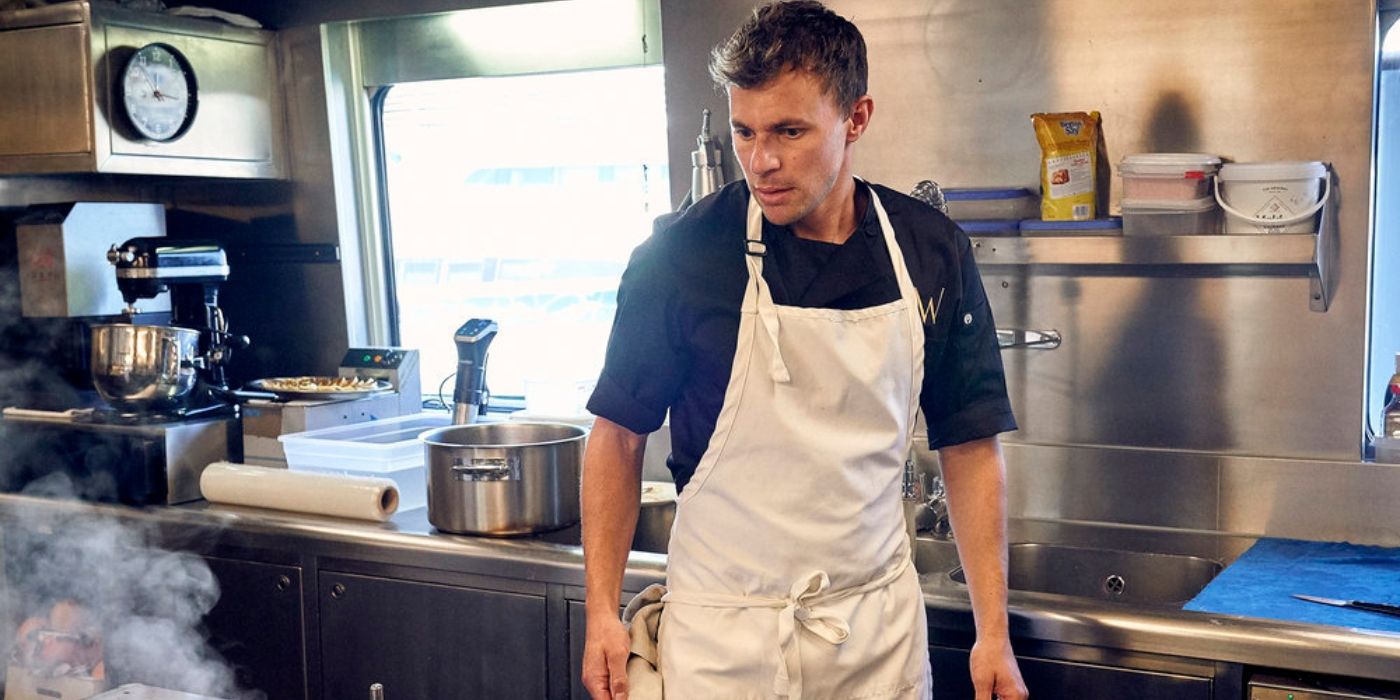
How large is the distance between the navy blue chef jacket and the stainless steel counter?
1.44 feet

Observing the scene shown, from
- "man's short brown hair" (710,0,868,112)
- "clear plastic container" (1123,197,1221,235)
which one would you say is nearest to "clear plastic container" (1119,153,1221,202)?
"clear plastic container" (1123,197,1221,235)

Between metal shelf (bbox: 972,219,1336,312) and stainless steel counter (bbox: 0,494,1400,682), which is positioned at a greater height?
metal shelf (bbox: 972,219,1336,312)

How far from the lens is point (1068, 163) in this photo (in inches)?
113

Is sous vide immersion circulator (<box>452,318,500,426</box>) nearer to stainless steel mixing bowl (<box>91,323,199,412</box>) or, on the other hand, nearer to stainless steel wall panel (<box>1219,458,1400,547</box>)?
stainless steel mixing bowl (<box>91,323,199,412</box>)

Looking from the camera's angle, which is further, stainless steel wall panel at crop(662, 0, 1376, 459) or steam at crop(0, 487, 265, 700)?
steam at crop(0, 487, 265, 700)

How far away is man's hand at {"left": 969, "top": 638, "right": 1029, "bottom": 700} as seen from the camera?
2117mm

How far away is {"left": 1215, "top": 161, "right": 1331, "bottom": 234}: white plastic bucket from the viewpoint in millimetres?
2607

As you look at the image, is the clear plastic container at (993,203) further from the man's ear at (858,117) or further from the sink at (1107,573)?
the man's ear at (858,117)

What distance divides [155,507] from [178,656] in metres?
0.37

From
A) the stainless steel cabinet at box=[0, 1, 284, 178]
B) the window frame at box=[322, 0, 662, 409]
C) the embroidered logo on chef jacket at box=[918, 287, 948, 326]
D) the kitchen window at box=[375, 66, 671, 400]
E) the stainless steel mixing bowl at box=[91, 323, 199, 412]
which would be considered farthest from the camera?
the kitchen window at box=[375, 66, 671, 400]

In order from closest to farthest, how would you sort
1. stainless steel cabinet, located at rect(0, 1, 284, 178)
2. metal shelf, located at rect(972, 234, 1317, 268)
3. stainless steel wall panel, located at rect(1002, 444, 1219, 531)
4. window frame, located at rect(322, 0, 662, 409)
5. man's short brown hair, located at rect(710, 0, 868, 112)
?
1. man's short brown hair, located at rect(710, 0, 868, 112)
2. metal shelf, located at rect(972, 234, 1317, 268)
3. stainless steel wall panel, located at rect(1002, 444, 1219, 531)
4. stainless steel cabinet, located at rect(0, 1, 284, 178)
5. window frame, located at rect(322, 0, 662, 409)

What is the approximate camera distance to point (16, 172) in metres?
3.73

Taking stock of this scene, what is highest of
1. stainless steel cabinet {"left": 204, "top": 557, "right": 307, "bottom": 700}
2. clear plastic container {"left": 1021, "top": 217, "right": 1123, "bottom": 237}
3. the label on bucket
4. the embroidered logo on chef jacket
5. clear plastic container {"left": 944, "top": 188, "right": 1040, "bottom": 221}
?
clear plastic container {"left": 944, "top": 188, "right": 1040, "bottom": 221}

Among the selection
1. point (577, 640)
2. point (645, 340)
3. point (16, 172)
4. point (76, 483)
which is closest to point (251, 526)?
point (76, 483)
